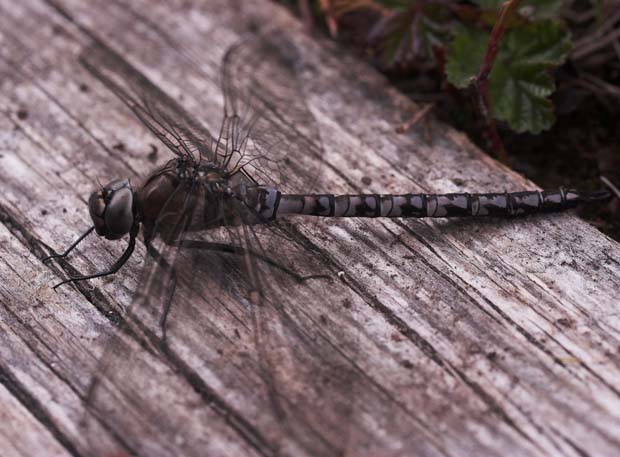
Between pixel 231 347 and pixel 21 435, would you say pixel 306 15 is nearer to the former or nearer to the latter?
pixel 231 347

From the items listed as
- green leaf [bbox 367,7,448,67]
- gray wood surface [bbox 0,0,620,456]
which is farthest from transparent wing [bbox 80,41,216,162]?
green leaf [bbox 367,7,448,67]

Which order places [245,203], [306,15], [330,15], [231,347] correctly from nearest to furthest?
1. [231,347]
2. [245,203]
3. [330,15]
4. [306,15]

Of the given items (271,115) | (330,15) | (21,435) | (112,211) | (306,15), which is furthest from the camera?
(306,15)

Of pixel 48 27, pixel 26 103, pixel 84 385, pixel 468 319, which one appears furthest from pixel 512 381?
pixel 48 27

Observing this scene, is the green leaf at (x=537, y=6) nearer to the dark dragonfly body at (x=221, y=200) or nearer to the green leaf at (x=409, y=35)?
the green leaf at (x=409, y=35)

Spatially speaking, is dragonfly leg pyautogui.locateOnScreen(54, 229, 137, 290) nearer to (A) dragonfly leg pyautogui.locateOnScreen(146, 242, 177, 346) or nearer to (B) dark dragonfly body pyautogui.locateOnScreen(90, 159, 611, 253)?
(B) dark dragonfly body pyautogui.locateOnScreen(90, 159, 611, 253)

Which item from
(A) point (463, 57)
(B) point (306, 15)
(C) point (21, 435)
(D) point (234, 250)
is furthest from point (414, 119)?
(C) point (21, 435)

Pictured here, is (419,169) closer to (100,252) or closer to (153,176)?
(153,176)

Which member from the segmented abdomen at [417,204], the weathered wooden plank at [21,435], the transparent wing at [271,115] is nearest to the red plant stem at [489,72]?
the segmented abdomen at [417,204]
